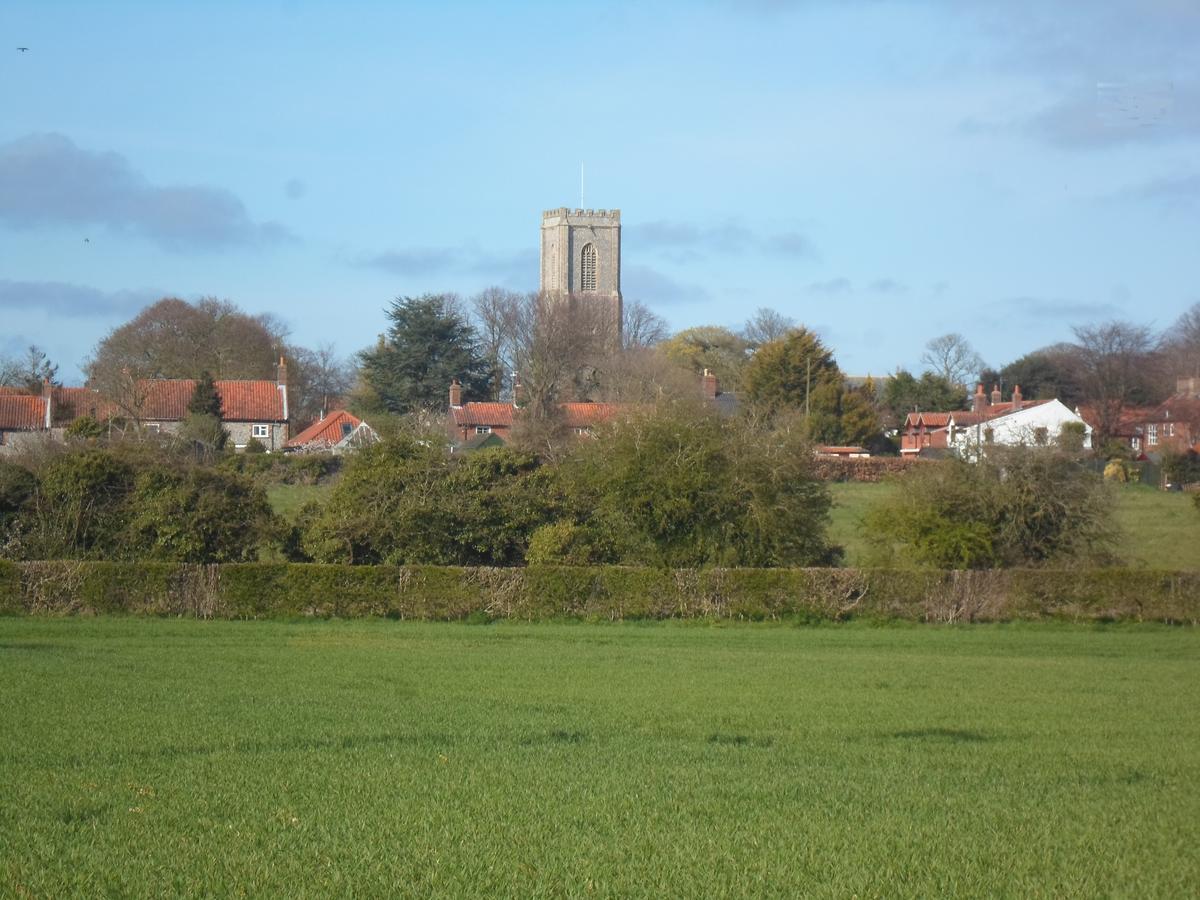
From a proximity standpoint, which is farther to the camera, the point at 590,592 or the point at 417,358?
the point at 417,358

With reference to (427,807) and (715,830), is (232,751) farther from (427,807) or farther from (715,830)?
(715,830)

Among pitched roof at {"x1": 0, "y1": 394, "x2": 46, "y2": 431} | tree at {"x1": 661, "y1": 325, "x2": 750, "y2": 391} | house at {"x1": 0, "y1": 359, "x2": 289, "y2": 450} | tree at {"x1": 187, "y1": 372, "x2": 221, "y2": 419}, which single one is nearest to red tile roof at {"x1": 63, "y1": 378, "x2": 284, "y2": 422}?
house at {"x1": 0, "y1": 359, "x2": 289, "y2": 450}

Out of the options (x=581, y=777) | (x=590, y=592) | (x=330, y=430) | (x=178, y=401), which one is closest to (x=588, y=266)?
(x=330, y=430)

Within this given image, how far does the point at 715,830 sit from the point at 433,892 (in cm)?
226

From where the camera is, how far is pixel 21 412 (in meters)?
72.5

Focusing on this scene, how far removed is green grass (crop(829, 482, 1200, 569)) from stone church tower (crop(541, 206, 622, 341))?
2954 inches

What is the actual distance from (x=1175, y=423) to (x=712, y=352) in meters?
38.5

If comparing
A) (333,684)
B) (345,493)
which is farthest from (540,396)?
(333,684)

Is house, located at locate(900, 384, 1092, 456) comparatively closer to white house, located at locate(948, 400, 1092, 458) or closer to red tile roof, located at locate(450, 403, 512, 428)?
white house, located at locate(948, 400, 1092, 458)

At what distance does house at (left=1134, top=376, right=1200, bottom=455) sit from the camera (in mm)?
69875

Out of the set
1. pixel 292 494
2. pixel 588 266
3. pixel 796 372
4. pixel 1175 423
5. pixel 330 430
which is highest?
pixel 588 266

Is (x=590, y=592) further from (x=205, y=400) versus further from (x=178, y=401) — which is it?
(x=178, y=401)

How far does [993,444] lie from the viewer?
35.1 m

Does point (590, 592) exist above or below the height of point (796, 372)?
below
